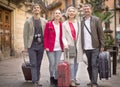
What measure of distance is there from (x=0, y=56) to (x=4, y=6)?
10.7 feet

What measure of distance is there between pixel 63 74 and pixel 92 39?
3.91 feet

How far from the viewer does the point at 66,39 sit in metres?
9.12

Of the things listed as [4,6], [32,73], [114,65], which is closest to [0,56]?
[4,6]

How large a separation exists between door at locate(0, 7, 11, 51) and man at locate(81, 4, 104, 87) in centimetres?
1378

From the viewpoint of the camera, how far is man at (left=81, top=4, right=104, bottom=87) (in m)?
9.08

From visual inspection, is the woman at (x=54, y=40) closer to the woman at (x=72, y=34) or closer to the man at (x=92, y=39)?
the woman at (x=72, y=34)

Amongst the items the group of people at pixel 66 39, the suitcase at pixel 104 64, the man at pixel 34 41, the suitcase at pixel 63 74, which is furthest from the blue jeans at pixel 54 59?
the suitcase at pixel 104 64

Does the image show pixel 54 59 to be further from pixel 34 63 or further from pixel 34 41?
pixel 34 41

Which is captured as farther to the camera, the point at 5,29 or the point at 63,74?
the point at 5,29

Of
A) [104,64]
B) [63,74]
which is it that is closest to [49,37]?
[63,74]

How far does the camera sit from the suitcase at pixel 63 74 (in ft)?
27.7

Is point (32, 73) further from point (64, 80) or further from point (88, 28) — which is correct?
point (88, 28)

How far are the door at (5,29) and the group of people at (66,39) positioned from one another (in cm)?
1337

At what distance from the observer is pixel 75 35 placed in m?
9.13
